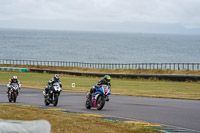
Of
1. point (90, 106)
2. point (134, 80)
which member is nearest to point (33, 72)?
point (134, 80)

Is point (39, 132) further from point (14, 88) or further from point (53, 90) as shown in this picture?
point (14, 88)

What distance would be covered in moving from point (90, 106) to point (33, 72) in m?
39.8

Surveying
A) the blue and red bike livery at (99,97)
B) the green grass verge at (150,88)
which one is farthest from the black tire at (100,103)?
the green grass verge at (150,88)

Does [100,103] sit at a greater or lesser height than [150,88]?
greater

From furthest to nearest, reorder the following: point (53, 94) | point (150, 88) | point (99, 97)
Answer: point (150, 88) → point (53, 94) → point (99, 97)

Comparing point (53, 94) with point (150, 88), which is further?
point (150, 88)

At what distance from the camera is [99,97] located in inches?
707

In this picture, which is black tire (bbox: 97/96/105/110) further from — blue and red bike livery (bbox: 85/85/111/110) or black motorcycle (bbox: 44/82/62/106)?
black motorcycle (bbox: 44/82/62/106)

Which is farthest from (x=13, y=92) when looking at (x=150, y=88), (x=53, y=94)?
(x=150, y=88)

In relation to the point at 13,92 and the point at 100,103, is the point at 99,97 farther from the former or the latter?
the point at 13,92

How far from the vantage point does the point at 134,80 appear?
42500 mm

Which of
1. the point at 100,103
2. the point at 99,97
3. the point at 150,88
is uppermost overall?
the point at 99,97

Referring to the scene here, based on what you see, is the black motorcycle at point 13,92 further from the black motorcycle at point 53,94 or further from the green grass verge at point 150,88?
the green grass verge at point 150,88

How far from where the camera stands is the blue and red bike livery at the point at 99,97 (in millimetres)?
17297
